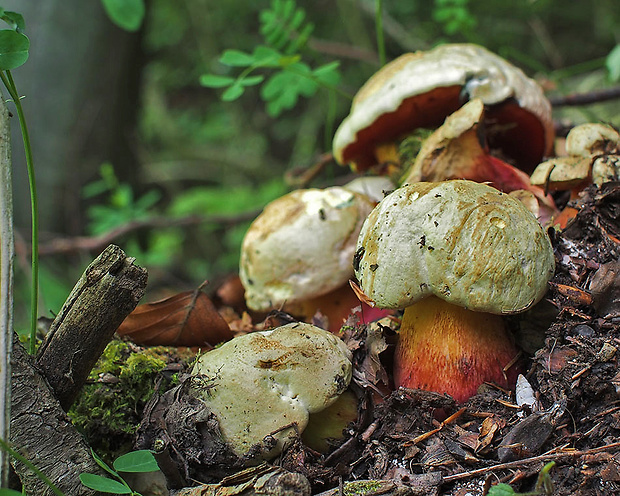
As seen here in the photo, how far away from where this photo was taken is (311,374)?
54.2 inches

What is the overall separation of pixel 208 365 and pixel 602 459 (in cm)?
96

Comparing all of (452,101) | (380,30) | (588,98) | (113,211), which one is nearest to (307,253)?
(452,101)

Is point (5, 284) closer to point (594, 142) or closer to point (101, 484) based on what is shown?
point (101, 484)

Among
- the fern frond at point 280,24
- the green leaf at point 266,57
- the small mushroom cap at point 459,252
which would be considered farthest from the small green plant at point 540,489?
the fern frond at point 280,24

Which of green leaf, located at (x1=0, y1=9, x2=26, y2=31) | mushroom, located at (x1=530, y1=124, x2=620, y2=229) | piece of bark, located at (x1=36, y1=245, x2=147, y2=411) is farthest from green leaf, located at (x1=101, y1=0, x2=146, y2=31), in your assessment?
mushroom, located at (x1=530, y1=124, x2=620, y2=229)

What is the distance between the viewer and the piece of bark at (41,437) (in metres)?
1.23

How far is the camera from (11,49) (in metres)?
1.20

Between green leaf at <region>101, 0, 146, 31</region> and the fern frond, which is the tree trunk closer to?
the fern frond

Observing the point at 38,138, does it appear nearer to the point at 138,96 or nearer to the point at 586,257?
the point at 138,96

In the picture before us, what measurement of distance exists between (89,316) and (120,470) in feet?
1.23

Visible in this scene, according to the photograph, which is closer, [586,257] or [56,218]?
[586,257]

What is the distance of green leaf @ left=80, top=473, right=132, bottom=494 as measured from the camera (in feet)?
3.92

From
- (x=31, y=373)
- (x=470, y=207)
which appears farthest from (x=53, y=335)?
(x=470, y=207)

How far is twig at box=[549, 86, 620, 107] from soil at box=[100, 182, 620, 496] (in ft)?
5.17
